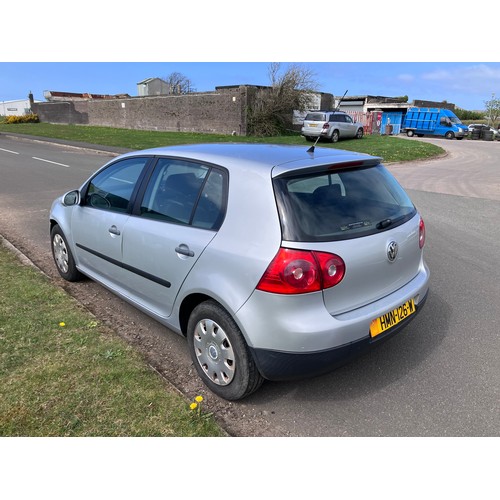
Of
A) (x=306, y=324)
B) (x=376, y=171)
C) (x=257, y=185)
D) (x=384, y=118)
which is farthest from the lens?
(x=384, y=118)

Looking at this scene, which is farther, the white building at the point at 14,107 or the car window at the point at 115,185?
the white building at the point at 14,107

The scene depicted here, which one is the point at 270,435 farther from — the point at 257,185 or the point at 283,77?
the point at 283,77

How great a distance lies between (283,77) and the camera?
27.5 metres

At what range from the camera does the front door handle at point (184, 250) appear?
2.68m

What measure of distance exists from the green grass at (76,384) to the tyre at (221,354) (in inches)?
9.2

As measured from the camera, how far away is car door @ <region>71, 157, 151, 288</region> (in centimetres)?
343

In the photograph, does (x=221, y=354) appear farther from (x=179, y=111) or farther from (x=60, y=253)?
(x=179, y=111)

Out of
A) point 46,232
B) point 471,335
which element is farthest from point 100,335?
point 46,232

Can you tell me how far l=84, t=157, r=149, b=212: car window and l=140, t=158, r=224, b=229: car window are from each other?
278 mm

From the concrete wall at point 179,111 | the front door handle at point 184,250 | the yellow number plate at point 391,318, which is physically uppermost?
the front door handle at point 184,250

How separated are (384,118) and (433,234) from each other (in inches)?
1524

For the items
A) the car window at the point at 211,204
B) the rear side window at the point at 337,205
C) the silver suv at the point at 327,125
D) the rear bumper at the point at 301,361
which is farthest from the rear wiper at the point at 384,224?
the silver suv at the point at 327,125

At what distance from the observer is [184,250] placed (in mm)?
2725

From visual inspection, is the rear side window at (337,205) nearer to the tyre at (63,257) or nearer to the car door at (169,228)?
the car door at (169,228)
